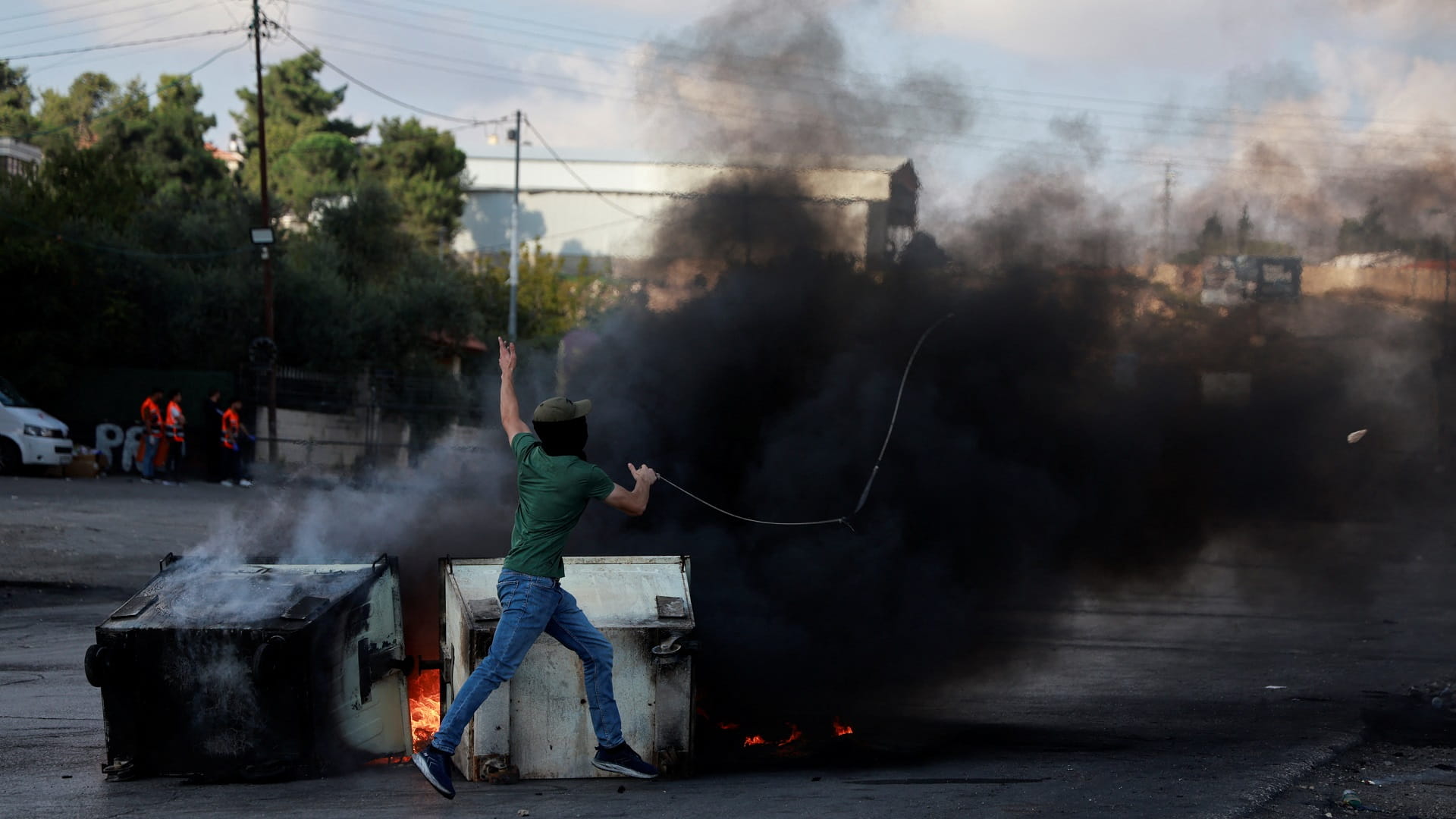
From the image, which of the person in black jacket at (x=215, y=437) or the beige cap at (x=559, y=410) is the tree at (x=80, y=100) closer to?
the person in black jacket at (x=215, y=437)

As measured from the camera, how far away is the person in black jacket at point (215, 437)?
21.5 metres

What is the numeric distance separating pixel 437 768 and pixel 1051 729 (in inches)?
142

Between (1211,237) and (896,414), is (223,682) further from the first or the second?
(1211,237)

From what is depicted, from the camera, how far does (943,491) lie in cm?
901

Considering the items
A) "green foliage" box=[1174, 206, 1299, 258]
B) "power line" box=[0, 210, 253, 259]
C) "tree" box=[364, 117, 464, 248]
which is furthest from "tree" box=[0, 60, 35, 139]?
"green foliage" box=[1174, 206, 1299, 258]

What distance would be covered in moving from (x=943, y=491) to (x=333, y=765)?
484cm

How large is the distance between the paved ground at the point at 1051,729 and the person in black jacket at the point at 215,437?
776 centimetres

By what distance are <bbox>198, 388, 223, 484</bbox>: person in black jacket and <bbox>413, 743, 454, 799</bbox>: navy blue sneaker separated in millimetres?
17946

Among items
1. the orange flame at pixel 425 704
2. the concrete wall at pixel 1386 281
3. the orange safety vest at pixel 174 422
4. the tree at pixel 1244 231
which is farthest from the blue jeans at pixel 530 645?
the orange safety vest at pixel 174 422

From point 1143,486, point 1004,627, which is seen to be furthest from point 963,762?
point 1143,486

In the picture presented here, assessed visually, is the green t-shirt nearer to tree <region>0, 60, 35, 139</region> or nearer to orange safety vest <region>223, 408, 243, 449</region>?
orange safety vest <region>223, 408, 243, 449</region>

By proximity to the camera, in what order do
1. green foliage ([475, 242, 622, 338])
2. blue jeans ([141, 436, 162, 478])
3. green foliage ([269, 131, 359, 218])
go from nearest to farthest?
1. blue jeans ([141, 436, 162, 478])
2. green foliage ([475, 242, 622, 338])
3. green foliage ([269, 131, 359, 218])

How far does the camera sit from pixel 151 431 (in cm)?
2069

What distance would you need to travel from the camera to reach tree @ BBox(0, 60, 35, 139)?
5656cm
